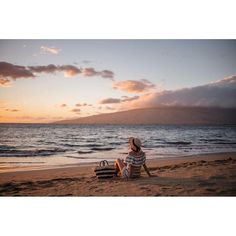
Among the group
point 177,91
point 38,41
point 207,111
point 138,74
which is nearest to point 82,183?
point 38,41

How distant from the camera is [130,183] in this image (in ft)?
15.5

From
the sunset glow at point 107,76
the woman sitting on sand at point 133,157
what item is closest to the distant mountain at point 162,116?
the sunset glow at point 107,76

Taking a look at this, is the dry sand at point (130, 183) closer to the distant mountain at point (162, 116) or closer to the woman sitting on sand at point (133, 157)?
the woman sitting on sand at point (133, 157)

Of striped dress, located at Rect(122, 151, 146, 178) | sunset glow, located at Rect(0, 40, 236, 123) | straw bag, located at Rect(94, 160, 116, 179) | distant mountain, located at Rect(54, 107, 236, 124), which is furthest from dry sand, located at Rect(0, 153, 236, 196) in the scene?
distant mountain, located at Rect(54, 107, 236, 124)

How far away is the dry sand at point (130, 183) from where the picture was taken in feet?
14.6

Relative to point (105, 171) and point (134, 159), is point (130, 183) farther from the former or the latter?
point (105, 171)

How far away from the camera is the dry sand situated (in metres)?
4.44

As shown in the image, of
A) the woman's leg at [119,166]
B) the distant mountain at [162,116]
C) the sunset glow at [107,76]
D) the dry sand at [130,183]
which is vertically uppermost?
the sunset glow at [107,76]

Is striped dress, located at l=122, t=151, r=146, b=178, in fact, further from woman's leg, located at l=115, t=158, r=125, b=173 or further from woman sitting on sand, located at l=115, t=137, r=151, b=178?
woman's leg, located at l=115, t=158, r=125, b=173

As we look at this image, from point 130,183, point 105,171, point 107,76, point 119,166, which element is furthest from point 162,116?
point 130,183

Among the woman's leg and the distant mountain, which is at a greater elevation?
the distant mountain

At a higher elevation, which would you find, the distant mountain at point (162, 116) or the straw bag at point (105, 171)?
the distant mountain at point (162, 116)

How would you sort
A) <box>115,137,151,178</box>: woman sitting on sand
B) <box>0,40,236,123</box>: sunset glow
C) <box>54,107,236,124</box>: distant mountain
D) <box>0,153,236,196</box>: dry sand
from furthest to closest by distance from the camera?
<box>54,107,236,124</box>: distant mountain, <box>0,40,236,123</box>: sunset glow, <box>115,137,151,178</box>: woman sitting on sand, <box>0,153,236,196</box>: dry sand
